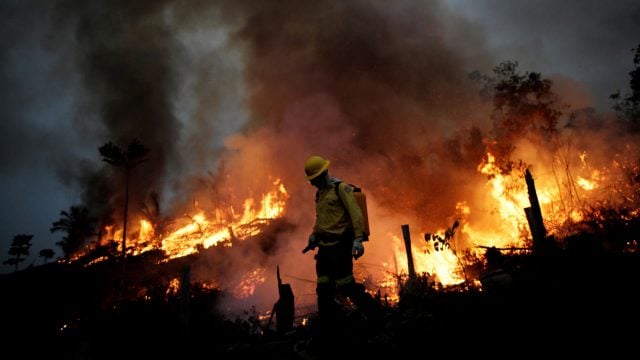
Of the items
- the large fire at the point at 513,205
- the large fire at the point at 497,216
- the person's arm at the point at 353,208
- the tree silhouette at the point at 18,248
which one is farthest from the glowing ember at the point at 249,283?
the tree silhouette at the point at 18,248

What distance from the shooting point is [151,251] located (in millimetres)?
38969

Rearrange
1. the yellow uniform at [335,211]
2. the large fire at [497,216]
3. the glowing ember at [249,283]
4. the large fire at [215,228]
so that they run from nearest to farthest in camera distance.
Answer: the yellow uniform at [335,211], the large fire at [497,216], the glowing ember at [249,283], the large fire at [215,228]

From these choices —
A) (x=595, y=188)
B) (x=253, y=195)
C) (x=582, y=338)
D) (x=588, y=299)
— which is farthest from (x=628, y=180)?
(x=253, y=195)

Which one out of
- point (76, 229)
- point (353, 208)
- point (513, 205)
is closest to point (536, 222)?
point (353, 208)

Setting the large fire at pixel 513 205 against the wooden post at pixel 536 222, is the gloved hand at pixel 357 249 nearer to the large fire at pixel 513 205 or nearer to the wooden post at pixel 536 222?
the wooden post at pixel 536 222

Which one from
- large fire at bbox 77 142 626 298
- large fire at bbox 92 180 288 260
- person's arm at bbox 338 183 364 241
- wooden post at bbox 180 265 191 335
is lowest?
wooden post at bbox 180 265 191 335

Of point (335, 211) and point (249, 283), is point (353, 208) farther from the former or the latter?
point (249, 283)

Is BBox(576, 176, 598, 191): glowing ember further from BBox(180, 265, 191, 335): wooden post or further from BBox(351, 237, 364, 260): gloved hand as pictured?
BBox(180, 265, 191, 335): wooden post

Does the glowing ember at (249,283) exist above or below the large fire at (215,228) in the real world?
below

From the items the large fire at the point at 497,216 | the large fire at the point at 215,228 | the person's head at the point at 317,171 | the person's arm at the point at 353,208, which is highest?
the large fire at the point at 215,228

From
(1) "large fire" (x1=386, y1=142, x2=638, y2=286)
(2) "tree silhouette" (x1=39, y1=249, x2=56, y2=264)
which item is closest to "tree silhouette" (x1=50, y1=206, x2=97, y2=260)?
(2) "tree silhouette" (x1=39, y1=249, x2=56, y2=264)

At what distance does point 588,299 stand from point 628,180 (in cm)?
2345

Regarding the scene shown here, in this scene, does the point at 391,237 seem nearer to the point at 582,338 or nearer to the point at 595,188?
the point at 595,188

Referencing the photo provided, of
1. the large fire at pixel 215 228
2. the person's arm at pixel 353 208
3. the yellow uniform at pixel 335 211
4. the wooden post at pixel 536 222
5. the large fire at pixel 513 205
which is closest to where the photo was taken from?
the person's arm at pixel 353 208
